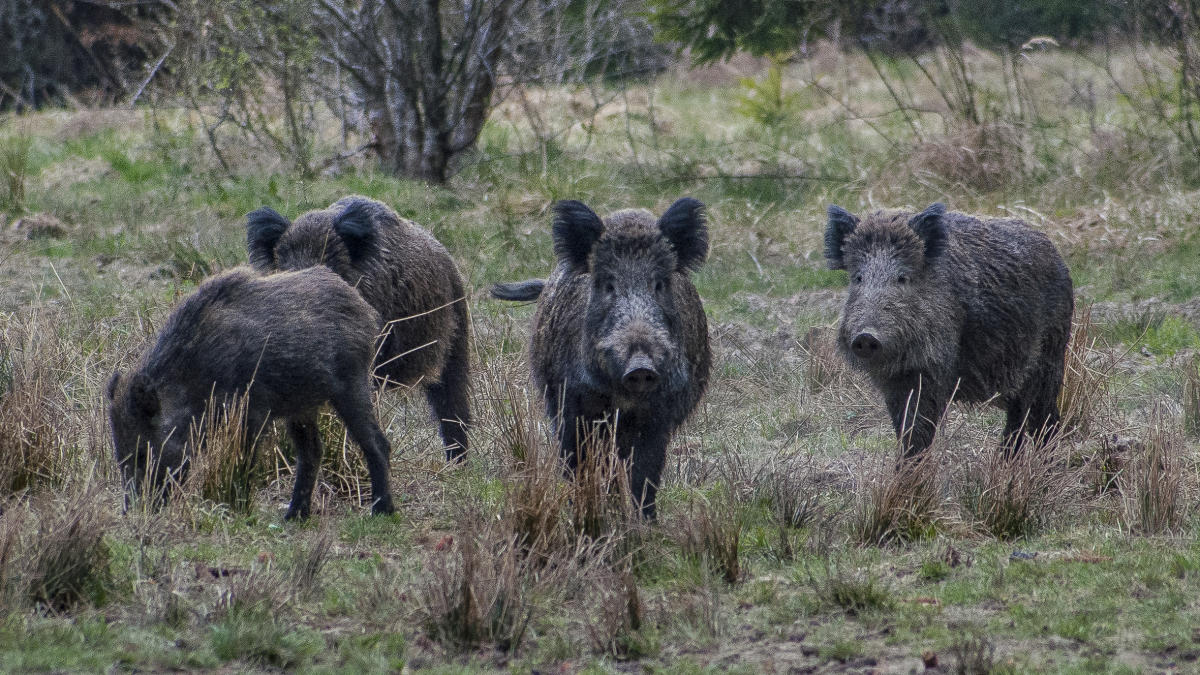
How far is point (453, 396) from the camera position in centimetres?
862

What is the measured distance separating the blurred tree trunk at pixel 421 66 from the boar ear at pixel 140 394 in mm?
8469

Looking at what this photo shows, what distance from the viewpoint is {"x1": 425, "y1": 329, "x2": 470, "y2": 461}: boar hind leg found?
856cm

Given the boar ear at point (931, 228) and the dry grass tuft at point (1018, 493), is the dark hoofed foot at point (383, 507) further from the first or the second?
the boar ear at point (931, 228)

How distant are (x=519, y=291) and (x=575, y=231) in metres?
1.25

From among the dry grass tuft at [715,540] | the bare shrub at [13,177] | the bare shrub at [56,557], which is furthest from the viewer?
the bare shrub at [13,177]

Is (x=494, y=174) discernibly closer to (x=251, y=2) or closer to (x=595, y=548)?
(x=251, y=2)

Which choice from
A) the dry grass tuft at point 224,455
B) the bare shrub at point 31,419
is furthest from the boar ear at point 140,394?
the bare shrub at point 31,419

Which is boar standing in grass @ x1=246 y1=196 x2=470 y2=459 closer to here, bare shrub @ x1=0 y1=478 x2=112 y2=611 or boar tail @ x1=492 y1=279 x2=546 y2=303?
A: boar tail @ x1=492 y1=279 x2=546 y2=303

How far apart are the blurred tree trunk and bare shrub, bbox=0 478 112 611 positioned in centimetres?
962

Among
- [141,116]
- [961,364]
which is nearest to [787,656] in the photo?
[961,364]

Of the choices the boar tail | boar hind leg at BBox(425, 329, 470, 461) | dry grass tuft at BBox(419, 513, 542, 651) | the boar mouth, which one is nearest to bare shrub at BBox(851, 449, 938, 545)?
the boar mouth

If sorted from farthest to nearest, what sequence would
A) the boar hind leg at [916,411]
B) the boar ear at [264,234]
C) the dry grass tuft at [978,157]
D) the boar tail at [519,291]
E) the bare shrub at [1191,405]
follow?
the dry grass tuft at [978,157] < the bare shrub at [1191,405] < the boar ear at [264,234] < the boar tail at [519,291] < the boar hind leg at [916,411]

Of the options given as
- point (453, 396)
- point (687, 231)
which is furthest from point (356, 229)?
point (687, 231)

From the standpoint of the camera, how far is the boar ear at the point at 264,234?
767 centimetres
